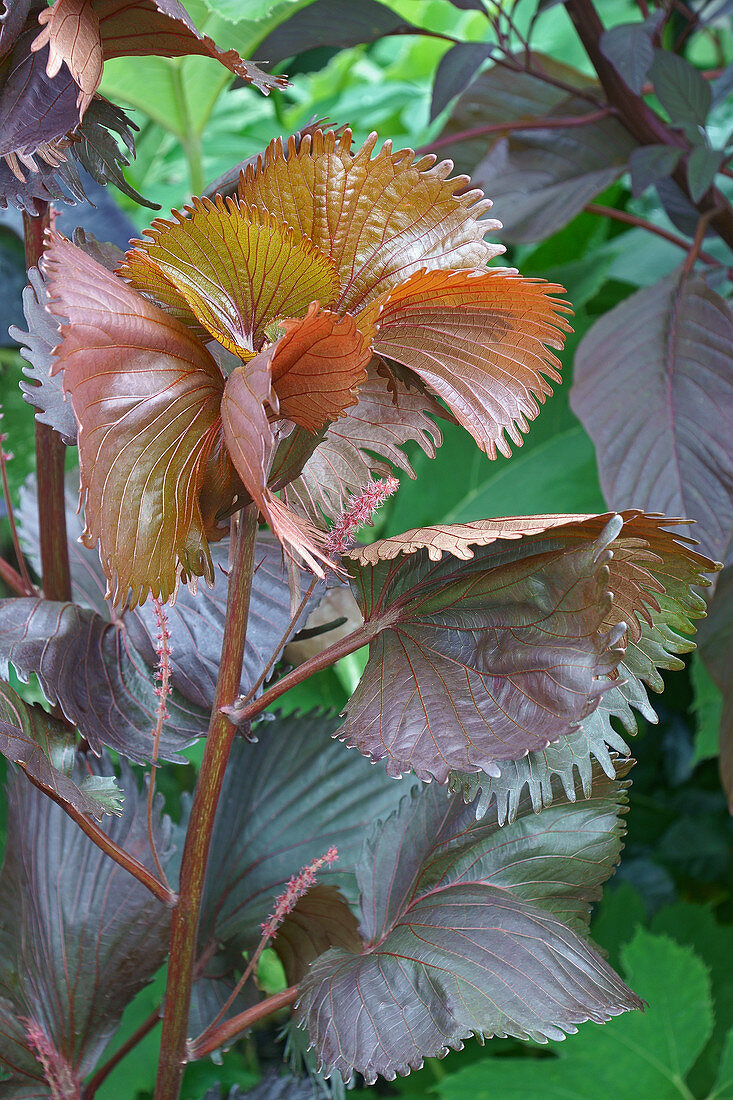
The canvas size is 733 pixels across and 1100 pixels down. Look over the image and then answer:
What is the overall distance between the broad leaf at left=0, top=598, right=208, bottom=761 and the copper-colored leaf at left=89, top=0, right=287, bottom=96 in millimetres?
193

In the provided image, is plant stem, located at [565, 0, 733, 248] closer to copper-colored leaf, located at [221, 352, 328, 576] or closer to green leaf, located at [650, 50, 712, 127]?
green leaf, located at [650, 50, 712, 127]

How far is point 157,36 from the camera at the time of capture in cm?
28

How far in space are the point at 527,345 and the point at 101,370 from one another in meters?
0.12

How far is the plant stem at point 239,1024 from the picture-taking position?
309 mm

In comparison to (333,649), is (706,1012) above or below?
below

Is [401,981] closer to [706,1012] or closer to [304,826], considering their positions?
[304,826]

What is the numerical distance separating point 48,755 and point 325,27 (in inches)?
19.5

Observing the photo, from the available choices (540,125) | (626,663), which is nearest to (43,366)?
(626,663)

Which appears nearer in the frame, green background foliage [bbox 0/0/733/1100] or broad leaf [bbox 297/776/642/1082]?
broad leaf [bbox 297/776/642/1082]

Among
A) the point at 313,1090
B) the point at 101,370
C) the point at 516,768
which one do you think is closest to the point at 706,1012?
the point at 313,1090

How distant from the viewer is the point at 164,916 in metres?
0.37

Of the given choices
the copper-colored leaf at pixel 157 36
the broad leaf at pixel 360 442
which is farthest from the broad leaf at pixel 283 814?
the copper-colored leaf at pixel 157 36

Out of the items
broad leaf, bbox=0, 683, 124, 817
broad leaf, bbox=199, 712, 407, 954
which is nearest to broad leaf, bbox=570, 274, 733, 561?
broad leaf, bbox=199, 712, 407, 954

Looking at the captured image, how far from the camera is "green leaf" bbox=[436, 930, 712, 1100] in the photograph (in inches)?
21.4
